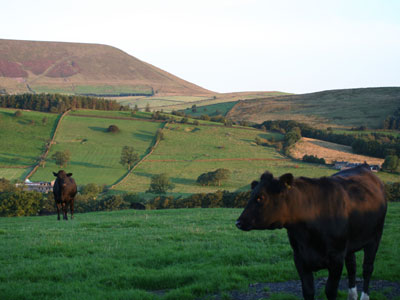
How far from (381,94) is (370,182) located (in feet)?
480

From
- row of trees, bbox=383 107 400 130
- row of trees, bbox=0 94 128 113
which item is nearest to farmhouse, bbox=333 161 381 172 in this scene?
row of trees, bbox=383 107 400 130

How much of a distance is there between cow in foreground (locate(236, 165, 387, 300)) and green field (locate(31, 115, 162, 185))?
206 feet

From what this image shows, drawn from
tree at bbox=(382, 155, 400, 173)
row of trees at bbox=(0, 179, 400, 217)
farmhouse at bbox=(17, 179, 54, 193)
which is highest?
tree at bbox=(382, 155, 400, 173)

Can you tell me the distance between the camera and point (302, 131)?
100750 mm

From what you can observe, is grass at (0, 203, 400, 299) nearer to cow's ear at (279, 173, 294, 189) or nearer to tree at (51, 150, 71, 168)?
cow's ear at (279, 173, 294, 189)

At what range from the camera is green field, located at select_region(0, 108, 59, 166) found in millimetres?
79125

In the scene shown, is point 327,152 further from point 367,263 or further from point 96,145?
point 367,263

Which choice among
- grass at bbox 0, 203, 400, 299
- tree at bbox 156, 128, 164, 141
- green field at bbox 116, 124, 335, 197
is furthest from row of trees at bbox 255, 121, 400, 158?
grass at bbox 0, 203, 400, 299

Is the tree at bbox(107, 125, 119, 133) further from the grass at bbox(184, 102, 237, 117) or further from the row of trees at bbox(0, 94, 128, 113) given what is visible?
the grass at bbox(184, 102, 237, 117)

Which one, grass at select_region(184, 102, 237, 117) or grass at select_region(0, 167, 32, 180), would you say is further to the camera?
grass at select_region(184, 102, 237, 117)

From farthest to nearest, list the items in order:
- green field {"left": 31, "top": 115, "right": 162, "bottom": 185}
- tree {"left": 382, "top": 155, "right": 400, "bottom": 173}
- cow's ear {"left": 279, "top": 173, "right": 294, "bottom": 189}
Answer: green field {"left": 31, "top": 115, "right": 162, "bottom": 185}
tree {"left": 382, "top": 155, "right": 400, "bottom": 173}
cow's ear {"left": 279, "top": 173, "right": 294, "bottom": 189}

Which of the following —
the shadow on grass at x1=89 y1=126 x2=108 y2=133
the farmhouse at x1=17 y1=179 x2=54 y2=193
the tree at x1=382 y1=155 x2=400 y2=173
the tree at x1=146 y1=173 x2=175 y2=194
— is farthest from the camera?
the shadow on grass at x1=89 y1=126 x2=108 y2=133

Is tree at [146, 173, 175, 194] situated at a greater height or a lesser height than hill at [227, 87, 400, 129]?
lesser

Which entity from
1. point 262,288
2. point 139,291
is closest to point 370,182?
point 262,288
